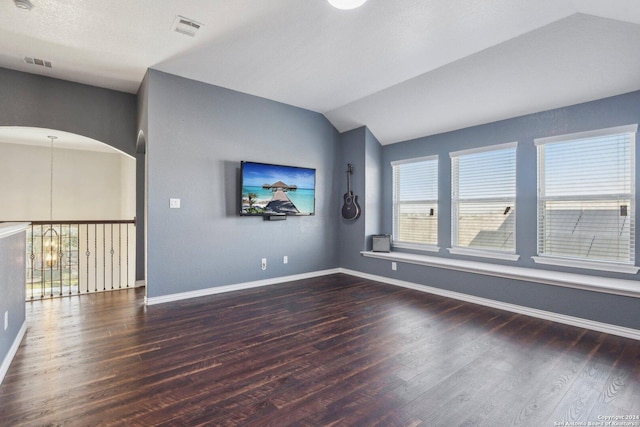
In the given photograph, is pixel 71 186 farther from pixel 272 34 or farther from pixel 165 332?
pixel 272 34

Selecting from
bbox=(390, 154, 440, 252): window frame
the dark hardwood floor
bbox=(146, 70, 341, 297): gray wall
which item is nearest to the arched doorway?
bbox=(146, 70, 341, 297): gray wall

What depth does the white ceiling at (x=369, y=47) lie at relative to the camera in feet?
8.68

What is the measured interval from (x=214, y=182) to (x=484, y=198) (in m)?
3.83

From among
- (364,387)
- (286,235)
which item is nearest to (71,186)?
(286,235)

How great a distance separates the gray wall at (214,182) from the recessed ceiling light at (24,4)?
1252 millimetres

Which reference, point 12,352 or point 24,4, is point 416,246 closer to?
point 12,352

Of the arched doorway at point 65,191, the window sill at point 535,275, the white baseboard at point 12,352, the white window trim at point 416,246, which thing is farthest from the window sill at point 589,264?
the arched doorway at point 65,191

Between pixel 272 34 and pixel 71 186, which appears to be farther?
pixel 71 186

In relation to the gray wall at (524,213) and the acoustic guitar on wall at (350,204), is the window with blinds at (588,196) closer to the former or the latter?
the gray wall at (524,213)

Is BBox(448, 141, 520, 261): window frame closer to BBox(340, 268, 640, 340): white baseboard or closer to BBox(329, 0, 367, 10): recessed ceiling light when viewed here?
BBox(340, 268, 640, 340): white baseboard

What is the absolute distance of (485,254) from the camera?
433cm

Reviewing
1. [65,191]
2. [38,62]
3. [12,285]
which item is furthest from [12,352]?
[65,191]

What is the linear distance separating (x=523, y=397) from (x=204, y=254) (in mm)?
3731

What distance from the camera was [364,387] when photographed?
203 cm
